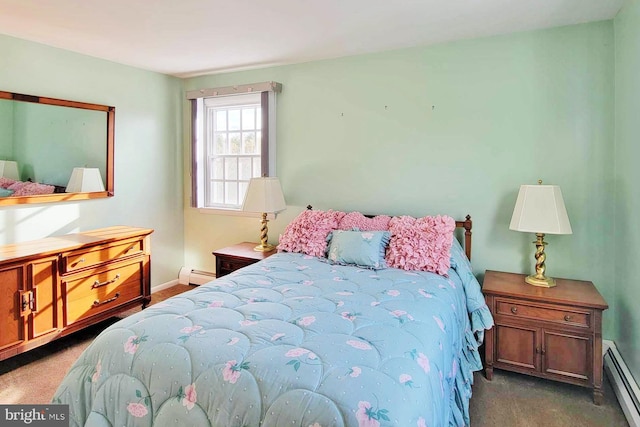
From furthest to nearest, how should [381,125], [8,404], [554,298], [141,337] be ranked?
[381,125]
[554,298]
[8,404]
[141,337]

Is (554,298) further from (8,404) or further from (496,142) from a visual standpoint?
(8,404)

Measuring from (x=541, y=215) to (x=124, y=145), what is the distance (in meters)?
3.74

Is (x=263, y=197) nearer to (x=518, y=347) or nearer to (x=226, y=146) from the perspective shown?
(x=226, y=146)

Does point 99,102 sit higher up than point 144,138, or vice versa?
point 99,102

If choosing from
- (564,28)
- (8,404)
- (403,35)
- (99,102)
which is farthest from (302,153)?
(8,404)

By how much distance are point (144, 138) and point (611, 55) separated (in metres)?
4.11

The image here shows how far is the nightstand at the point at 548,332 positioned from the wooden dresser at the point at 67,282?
2.92 metres

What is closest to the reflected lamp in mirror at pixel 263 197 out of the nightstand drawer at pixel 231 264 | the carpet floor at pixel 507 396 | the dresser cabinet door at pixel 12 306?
the nightstand drawer at pixel 231 264

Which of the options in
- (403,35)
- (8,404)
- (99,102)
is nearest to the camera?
(8,404)

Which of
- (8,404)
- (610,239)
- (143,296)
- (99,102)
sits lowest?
(8,404)

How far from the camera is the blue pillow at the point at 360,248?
265 centimetres

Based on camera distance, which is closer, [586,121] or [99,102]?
[586,121]

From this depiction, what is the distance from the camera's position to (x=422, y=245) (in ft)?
8.59

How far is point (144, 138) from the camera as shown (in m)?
4.02
